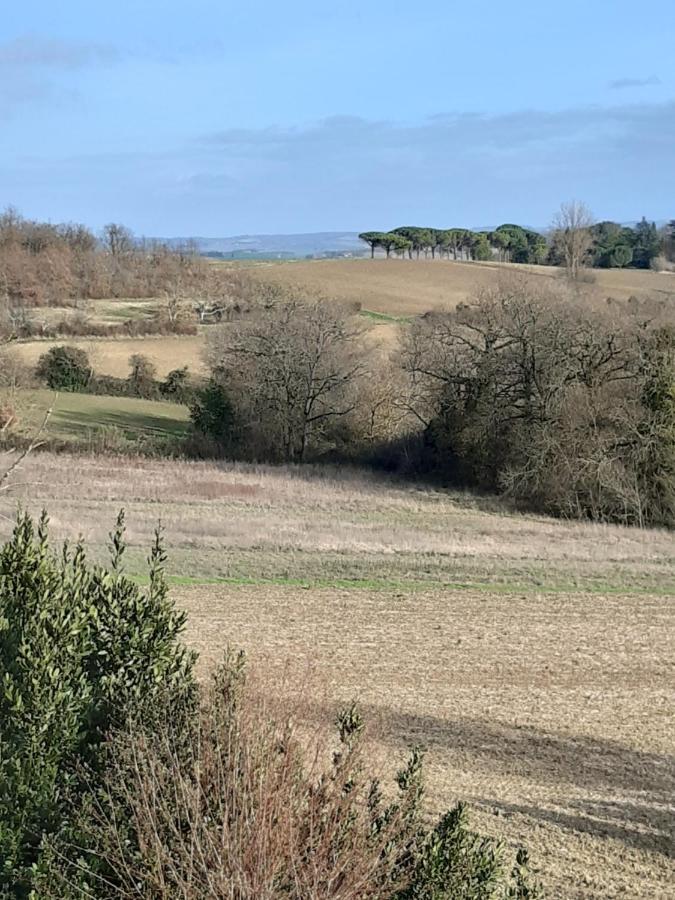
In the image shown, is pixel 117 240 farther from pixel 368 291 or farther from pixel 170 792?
pixel 170 792

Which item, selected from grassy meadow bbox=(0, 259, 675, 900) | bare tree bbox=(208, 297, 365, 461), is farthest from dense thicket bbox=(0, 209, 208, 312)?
grassy meadow bbox=(0, 259, 675, 900)

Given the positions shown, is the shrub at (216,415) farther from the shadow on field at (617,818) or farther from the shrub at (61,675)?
the shrub at (61,675)

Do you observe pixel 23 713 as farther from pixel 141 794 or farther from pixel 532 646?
pixel 532 646

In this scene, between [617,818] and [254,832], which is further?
[617,818]

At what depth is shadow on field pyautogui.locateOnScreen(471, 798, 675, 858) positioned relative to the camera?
35.1 ft

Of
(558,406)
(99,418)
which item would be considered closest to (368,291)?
(99,418)

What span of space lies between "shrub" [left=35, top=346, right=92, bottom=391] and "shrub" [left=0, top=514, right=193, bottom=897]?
5509 cm

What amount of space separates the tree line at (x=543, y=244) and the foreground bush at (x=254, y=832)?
104 m

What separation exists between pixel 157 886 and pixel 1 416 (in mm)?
35570

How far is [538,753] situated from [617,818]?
254 centimetres

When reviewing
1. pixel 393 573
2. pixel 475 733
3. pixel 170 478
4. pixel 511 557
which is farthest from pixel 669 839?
pixel 170 478

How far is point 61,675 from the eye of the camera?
22.3ft

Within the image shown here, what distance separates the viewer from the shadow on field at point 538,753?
12.8 meters

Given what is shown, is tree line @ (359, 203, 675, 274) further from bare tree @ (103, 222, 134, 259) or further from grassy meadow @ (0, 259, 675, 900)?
grassy meadow @ (0, 259, 675, 900)
